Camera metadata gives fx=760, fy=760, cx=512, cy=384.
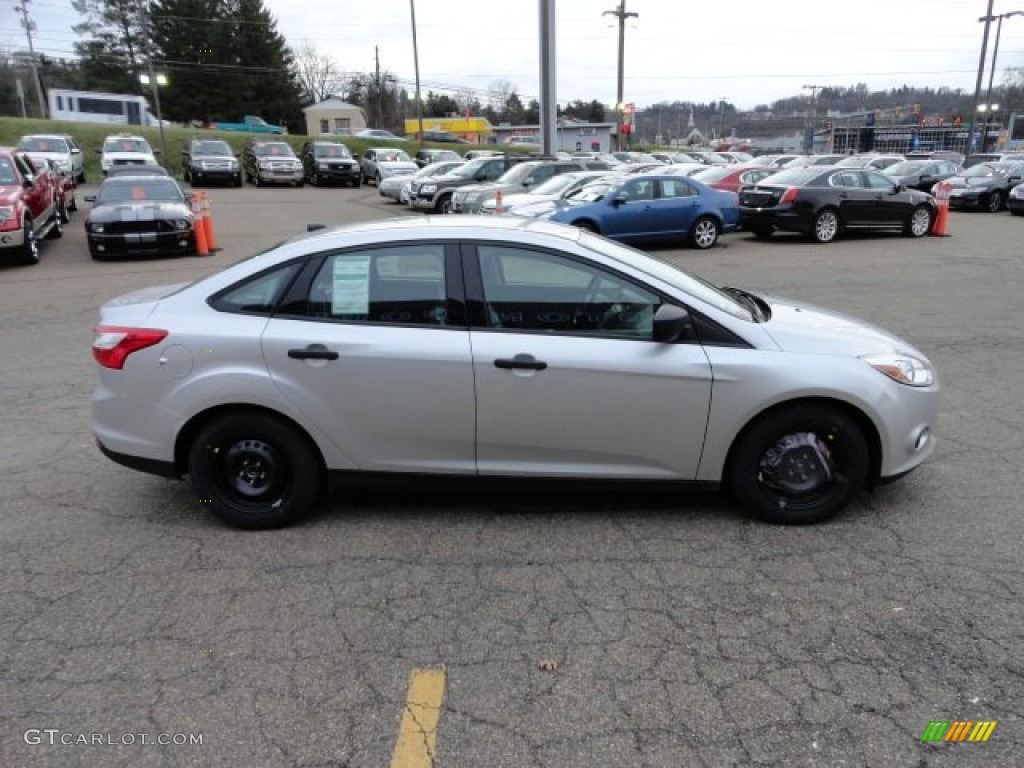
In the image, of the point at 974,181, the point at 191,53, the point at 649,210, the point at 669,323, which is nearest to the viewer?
the point at 669,323

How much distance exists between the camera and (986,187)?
23359 mm

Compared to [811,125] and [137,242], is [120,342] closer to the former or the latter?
[137,242]

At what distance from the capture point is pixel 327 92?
327 ft

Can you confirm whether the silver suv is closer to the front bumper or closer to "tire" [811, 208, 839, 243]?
the front bumper

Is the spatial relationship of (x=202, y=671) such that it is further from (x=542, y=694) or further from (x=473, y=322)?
(x=473, y=322)

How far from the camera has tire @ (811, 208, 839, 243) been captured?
1588 centimetres

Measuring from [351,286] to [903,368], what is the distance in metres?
2.80

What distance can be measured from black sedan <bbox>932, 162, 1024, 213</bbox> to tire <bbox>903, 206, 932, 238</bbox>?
770cm

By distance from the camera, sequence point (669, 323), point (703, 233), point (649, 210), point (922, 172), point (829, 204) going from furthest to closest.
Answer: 1. point (922, 172)
2. point (829, 204)
3. point (703, 233)
4. point (649, 210)
5. point (669, 323)

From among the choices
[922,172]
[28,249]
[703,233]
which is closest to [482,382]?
[28,249]

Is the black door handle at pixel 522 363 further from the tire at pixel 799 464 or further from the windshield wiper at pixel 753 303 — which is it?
the windshield wiper at pixel 753 303

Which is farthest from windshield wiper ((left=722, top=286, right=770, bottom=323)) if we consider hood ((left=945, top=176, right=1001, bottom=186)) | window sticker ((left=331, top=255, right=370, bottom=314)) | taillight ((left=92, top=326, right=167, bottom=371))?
hood ((left=945, top=176, right=1001, bottom=186))

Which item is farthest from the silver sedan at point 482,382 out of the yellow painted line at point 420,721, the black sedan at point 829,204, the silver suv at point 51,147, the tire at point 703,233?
the silver suv at point 51,147

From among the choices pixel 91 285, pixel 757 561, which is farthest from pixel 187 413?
pixel 91 285
